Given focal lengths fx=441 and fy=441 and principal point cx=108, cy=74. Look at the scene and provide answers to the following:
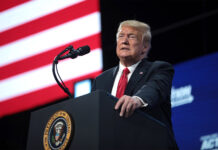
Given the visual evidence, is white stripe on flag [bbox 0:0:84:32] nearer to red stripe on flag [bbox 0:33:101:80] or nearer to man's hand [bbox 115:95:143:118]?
red stripe on flag [bbox 0:33:101:80]

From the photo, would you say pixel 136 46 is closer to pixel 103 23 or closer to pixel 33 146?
pixel 33 146

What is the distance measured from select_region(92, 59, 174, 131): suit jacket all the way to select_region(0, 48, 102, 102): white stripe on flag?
1.54 meters

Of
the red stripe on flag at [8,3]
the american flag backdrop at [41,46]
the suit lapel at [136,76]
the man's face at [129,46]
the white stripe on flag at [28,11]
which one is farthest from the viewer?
the red stripe on flag at [8,3]

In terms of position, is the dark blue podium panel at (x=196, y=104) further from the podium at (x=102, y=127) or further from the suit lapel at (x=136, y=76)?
the podium at (x=102, y=127)

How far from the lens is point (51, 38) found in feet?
13.1

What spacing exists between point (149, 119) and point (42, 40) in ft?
8.39

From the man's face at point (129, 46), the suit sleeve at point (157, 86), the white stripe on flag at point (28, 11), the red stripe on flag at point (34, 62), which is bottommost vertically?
the suit sleeve at point (157, 86)

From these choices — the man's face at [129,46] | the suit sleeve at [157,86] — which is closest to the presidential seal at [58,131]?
the suit sleeve at [157,86]

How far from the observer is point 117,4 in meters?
4.50

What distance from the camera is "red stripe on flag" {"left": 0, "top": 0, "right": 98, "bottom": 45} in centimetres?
388

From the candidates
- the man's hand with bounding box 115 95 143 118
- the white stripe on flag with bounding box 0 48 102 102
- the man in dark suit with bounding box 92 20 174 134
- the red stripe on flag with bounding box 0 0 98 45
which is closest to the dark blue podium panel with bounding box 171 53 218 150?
the white stripe on flag with bounding box 0 48 102 102

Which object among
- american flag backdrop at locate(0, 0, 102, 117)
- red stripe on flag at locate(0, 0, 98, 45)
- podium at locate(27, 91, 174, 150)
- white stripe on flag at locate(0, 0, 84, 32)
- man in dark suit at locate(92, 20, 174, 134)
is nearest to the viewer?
podium at locate(27, 91, 174, 150)

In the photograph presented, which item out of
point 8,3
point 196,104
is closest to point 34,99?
point 8,3

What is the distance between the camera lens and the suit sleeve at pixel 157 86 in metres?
1.69
